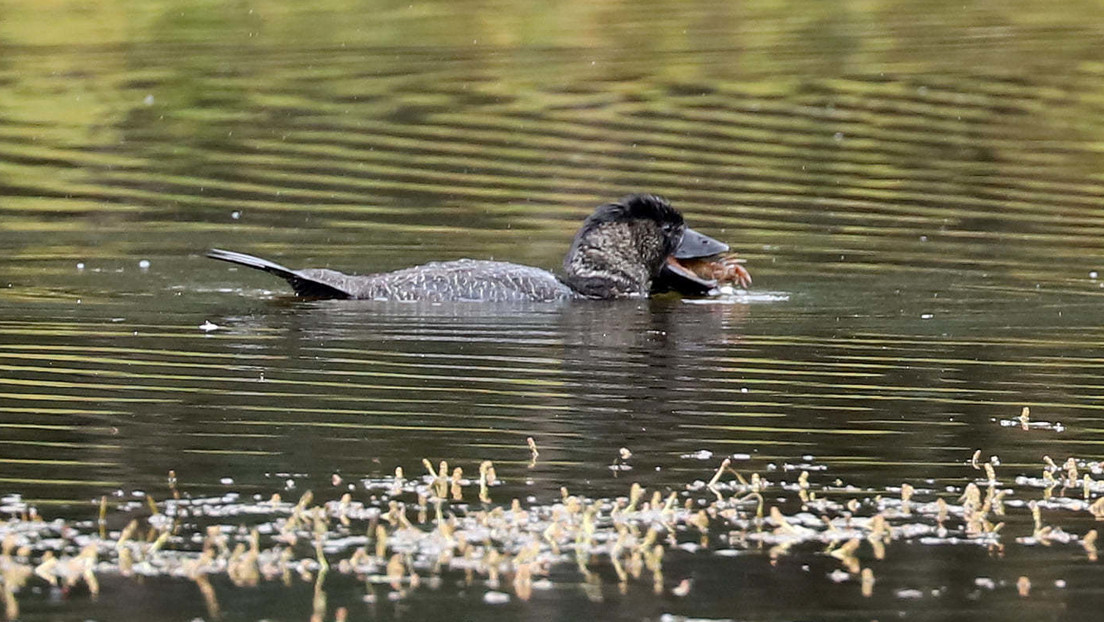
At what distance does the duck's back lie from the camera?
46.2ft

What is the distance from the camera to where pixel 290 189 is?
19.3 meters

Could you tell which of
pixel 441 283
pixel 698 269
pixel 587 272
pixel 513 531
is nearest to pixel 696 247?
pixel 698 269

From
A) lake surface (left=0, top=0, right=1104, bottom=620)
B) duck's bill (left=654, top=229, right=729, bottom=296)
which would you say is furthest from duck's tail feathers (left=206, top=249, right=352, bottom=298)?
duck's bill (left=654, top=229, right=729, bottom=296)

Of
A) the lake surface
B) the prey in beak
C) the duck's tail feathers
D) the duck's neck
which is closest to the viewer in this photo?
the lake surface

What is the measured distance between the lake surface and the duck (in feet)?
0.81

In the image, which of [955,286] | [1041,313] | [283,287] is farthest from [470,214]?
[1041,313]

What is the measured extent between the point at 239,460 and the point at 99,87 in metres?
18.1

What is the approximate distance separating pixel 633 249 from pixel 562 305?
36.9 inches

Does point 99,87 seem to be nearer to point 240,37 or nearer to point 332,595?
point 240,37

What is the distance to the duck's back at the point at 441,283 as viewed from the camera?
14094 mm

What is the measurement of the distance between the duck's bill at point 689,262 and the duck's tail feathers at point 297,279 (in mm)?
2454

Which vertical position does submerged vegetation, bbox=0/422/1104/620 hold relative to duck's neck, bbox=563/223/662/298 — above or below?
below

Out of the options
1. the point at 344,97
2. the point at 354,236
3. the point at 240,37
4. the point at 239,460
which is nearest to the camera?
the point at 239,460

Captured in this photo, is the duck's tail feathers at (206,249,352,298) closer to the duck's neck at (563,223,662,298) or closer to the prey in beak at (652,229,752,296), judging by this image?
the duck's neck at (563,223,662,298)
